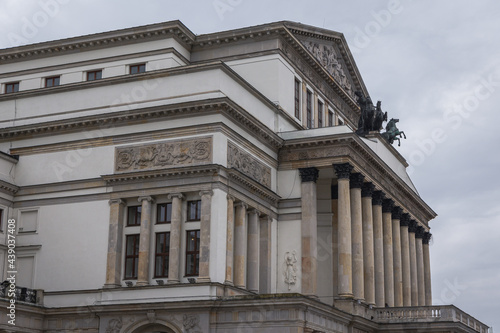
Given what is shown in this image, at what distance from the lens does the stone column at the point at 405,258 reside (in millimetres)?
57406

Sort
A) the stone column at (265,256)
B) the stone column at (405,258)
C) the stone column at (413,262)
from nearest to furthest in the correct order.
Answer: the stone column at (265,256) → the stone column at (405,258) → the stone column at (413,262)

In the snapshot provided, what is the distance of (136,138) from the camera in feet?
143

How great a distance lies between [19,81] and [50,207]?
14090 mm

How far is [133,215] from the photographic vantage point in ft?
143

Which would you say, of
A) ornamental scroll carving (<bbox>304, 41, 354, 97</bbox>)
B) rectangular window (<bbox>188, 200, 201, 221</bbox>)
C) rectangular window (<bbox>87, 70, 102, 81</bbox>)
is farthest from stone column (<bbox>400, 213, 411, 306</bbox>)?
rectangular window (<bbox>87, 70, 102, 81</bbox>)

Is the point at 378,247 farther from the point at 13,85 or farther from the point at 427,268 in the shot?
the point at 13,85

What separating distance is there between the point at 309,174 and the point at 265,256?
18.3ft

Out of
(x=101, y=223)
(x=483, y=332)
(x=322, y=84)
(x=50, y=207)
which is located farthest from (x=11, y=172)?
(x=483, y=332)

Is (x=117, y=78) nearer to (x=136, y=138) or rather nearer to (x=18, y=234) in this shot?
(x=136, y=138)

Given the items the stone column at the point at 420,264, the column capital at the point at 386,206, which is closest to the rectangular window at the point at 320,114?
the column capital at the point at 386,206

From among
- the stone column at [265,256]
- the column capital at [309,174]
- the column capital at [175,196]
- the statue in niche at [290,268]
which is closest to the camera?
the column capital at [175,196]

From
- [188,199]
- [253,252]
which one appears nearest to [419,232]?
[253,252]

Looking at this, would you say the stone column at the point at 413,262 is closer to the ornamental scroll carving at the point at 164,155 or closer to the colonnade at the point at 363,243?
the colonnade at the point at 363,243

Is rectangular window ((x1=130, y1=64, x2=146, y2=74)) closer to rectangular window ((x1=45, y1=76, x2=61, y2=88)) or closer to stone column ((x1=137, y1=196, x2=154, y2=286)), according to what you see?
rectangular window ((x1=45, y1=76, x2=61, y2=88))
